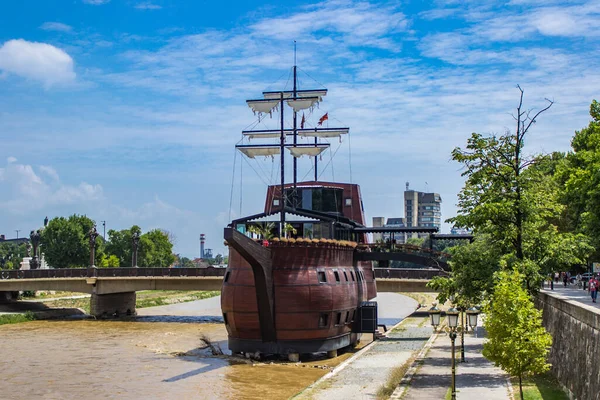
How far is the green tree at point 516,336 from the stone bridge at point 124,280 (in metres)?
39.6

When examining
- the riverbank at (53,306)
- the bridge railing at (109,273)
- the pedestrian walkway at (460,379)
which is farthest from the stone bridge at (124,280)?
the pedestrian walkway at (460,379)

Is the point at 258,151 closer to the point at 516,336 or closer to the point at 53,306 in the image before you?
the point at 53,306

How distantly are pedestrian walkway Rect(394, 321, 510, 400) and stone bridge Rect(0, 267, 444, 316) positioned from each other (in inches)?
1037

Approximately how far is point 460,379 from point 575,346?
6230mm

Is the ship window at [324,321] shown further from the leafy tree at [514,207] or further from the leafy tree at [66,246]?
the leafy tree at [66,246]

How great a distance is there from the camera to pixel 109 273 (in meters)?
66.4

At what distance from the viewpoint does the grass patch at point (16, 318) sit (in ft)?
193

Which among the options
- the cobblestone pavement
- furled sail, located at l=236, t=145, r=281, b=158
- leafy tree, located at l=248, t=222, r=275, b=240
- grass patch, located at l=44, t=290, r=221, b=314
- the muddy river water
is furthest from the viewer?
grass patch, located at l=44, t=290, r=221, b=314

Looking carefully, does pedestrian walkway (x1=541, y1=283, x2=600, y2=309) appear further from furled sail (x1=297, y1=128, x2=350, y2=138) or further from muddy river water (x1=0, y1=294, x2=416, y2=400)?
furled sail (x1=297, y1=128, x2=350, y2=138)

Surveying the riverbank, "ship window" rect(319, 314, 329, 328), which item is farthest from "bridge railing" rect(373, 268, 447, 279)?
the riverbank

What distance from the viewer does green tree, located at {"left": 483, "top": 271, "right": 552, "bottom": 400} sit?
20859 millimetres

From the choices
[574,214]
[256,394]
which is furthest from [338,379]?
[574,214]

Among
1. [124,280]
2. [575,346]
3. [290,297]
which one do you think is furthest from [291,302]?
[124,280]

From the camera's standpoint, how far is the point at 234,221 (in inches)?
1823
